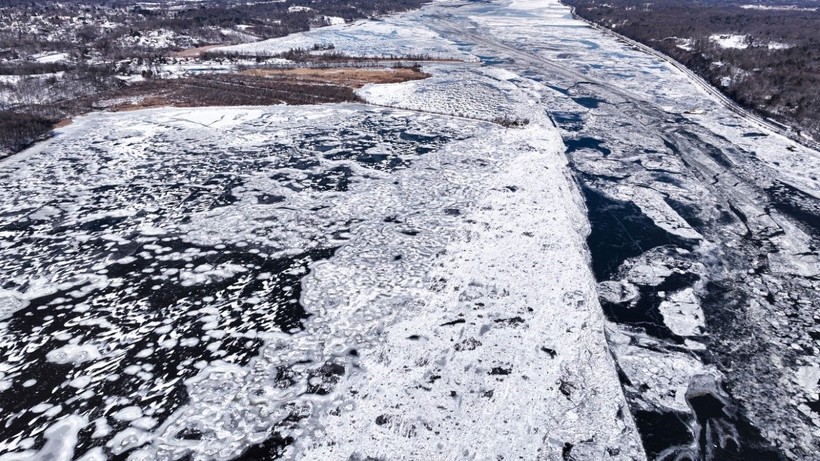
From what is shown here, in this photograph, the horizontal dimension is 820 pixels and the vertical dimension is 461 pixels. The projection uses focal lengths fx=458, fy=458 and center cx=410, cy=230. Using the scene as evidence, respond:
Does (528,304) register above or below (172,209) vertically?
below

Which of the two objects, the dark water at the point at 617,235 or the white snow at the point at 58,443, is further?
the dark water at the point at 617,235

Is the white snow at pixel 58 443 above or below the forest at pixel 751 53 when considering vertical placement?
below

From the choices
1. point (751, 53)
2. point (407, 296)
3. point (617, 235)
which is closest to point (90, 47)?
point (407, 296)

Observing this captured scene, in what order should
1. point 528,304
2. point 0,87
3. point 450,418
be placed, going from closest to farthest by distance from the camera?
1. point 450,418
2. point 528,304
3. point 0,87

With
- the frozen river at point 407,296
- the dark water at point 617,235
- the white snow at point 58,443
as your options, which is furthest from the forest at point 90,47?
the dark water at point 617,235

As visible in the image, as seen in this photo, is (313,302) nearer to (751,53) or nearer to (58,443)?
(58,443)

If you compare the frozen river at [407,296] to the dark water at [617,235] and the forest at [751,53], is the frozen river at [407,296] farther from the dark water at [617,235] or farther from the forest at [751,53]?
the forest at [751,53]

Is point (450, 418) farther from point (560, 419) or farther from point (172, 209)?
point (172, 209)

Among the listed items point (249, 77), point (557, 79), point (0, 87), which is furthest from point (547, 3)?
point (0, 87)

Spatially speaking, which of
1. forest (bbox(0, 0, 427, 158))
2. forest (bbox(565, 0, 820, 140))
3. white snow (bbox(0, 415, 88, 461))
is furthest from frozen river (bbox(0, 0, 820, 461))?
forest (bbox(565, 0, 820, 140))
